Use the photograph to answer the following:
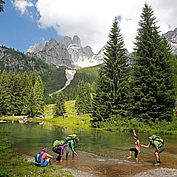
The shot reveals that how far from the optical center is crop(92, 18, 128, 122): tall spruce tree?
59000 millimetres

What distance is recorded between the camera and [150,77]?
1984 inches

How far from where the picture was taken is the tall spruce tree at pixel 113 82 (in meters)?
59.0

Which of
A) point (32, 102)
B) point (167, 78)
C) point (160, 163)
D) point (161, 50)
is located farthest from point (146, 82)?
point (32, 102)

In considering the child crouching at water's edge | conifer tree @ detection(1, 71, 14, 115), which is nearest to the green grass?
conifer tree @ detection(1, 71, 14, 115)

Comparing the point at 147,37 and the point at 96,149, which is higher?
the point at 147,37

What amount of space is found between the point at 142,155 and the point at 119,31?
41.2 meters

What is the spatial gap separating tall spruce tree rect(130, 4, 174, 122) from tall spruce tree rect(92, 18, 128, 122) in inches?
213

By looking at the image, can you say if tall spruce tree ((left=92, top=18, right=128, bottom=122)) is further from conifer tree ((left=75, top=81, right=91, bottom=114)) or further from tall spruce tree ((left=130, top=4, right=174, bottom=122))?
conifer tree ((left=75, top=81, right=91, bottom=114))

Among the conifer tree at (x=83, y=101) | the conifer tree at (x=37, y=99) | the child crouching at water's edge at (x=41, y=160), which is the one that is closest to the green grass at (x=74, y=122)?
the conifer tree at (x=37, y=99)

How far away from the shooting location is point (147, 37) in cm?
5359

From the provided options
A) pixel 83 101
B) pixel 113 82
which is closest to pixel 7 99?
pixel 83 101

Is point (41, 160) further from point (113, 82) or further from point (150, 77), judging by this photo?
point (113, 82)

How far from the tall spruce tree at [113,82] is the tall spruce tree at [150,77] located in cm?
540

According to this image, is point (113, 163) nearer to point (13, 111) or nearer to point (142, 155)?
point (142, 155)
